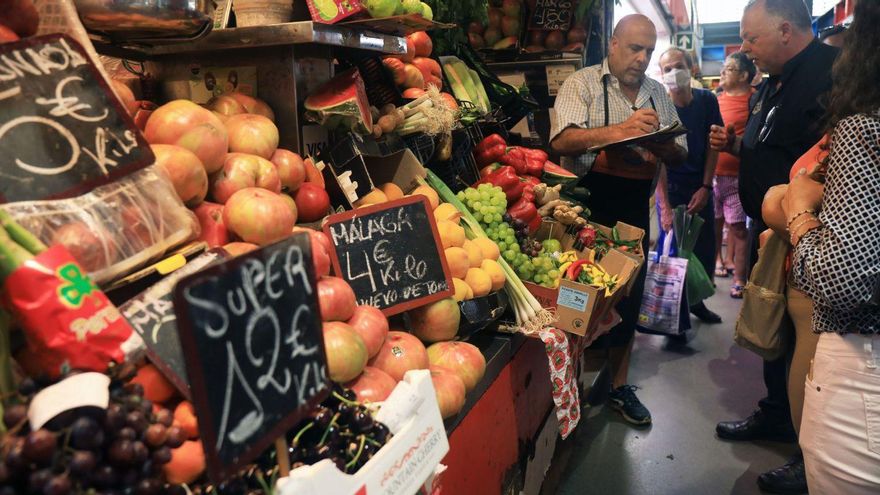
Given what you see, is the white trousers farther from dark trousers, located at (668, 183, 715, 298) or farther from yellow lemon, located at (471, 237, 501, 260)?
dark trousers, located at (668, 183, 715, 298)

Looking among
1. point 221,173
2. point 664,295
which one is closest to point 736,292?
point 664,295

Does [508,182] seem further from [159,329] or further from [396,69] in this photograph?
[159,329]

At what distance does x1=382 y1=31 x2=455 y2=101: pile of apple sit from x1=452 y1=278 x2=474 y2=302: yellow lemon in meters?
1.03

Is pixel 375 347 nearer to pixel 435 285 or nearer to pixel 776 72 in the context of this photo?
pixel 435 285

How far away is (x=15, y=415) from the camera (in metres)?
0.87

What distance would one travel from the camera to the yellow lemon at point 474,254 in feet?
8.09

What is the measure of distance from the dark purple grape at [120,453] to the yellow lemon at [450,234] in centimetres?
153

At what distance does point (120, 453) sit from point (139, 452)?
0.03 meters

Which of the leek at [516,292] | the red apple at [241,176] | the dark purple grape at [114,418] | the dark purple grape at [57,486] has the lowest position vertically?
the leek at [516,292]

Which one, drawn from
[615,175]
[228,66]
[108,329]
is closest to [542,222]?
[615,175]

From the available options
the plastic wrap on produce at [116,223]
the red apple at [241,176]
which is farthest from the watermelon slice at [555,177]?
the plastic wrap on produce at [116,223]

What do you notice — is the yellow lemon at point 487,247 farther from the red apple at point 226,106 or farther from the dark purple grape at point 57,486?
the dark purple grape at point 57,486

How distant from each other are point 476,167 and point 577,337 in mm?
988

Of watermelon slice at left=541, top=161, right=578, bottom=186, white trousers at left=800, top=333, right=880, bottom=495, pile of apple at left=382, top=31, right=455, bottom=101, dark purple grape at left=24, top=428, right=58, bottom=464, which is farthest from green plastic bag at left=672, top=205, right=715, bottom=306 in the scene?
dark purple grape at left=24, top=428, right=58, bottom=464
